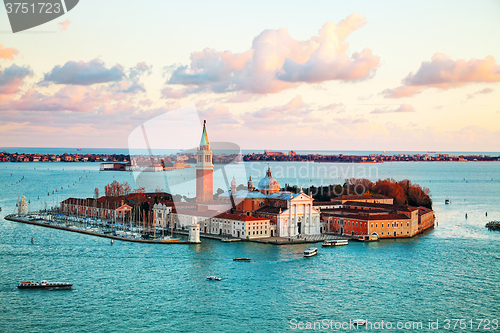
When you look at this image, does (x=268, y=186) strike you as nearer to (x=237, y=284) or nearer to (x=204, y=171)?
(x=204, y=171)

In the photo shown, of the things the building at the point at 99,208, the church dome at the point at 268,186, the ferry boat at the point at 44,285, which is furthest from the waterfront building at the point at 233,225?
the ferry boat at the point at 44,285

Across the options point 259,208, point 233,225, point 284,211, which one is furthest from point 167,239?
point 284,211

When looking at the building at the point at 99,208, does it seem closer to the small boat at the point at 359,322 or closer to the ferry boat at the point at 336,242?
the ferry boat at the point at 336,242

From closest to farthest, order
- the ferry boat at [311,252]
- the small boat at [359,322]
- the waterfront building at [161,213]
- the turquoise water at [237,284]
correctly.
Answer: the small boat at [359,322] → the turquoise water at [237,284] → the ferry boat at [311,252] → the waterfront building at [161,213]

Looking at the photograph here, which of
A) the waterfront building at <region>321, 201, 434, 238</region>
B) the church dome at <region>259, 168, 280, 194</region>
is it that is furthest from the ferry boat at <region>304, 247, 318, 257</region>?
the church dome at <region>259, 168, 280, 194</region>

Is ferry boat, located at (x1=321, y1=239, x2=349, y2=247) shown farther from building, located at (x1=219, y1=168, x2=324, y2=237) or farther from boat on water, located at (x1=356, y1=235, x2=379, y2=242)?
building, located at (x1=219, y1=168, x2=324, y2=237)

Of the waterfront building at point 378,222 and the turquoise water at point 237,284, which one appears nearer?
the turquoise water at point 237,284
